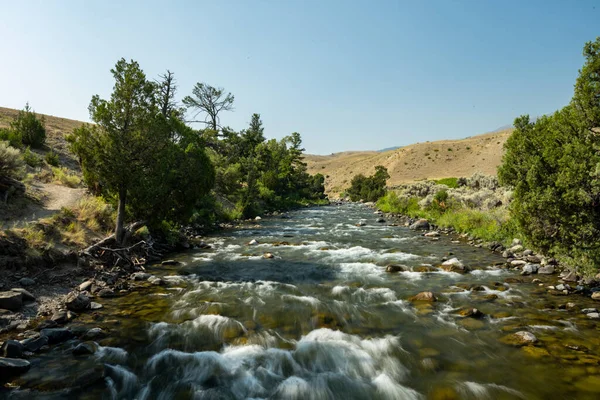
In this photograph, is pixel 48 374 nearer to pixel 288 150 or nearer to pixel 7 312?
pixel 7 312

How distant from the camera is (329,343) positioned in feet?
23.9

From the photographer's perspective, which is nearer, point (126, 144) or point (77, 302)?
point (77, 302)

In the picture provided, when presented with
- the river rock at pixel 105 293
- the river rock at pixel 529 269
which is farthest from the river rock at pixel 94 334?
the river rock at pixel 529 269

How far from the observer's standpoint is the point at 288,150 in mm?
70250

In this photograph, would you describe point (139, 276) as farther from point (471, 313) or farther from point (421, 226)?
point (421, 226)

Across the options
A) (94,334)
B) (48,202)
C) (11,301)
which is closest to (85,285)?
(11,301)

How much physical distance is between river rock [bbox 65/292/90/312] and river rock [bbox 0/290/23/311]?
1.00 metres

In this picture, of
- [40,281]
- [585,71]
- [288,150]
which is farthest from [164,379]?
[288,150]

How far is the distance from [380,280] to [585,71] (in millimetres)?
9055

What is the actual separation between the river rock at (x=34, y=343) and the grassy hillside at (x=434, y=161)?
89.3 metres

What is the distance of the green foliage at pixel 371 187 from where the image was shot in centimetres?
6102

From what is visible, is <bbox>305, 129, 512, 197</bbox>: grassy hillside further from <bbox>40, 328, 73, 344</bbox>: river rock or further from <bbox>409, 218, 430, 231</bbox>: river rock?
<bbox>40, 328, 73, 344</bbox>: river rock

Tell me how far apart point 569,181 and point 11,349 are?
47.3ft

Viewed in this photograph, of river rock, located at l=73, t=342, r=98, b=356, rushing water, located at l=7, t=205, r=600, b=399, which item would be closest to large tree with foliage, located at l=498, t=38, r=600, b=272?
rushing water, located at l=7, t=205, r=600, b=399
